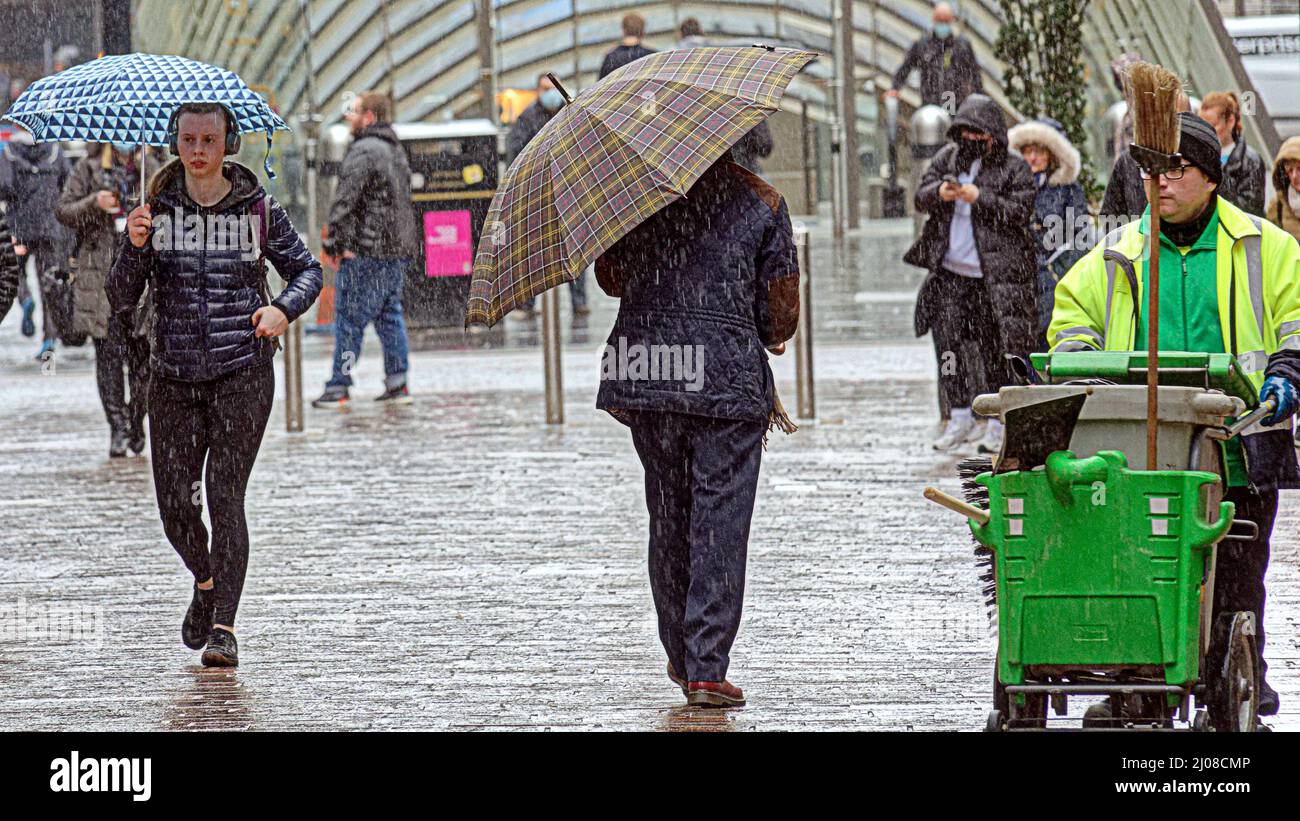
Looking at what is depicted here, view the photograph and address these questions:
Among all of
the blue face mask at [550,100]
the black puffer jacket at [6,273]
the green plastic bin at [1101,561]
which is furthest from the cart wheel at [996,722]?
the blue face mask at [550,100]

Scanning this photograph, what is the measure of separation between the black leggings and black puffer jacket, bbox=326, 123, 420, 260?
26.1 ft

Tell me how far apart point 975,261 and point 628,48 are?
6.73 m

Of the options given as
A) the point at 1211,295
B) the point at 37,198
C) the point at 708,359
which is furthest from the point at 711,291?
the point at 37,198

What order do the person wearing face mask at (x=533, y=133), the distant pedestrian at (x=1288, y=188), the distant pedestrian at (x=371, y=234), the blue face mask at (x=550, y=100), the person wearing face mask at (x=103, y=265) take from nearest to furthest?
1. the distant pedestrian at (x=1288, y=188)
2. the person wearing face mask at (x=103, y=265)
3. the distant pedestrian at (x=371, y=234)
4. the person wearing face mask at (x=533, y=133)
5. the blue face mask at (x=550, y=100)

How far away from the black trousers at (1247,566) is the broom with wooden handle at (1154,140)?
0.55 m

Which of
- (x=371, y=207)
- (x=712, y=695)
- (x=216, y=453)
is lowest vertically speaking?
(x=712, y=695)

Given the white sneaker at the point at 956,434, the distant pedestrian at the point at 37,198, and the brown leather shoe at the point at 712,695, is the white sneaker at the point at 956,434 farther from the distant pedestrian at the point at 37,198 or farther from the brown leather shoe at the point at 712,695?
the distant pedestrian at the point at 37,198

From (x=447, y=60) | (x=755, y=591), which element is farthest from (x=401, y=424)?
(x=447, y=60)

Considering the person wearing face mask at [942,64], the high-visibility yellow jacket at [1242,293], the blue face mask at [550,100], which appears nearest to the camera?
the high-visibility yellow jacket at [1242,293]

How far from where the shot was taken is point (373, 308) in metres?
15.4

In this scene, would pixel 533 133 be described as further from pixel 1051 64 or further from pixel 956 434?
pixel 956 434

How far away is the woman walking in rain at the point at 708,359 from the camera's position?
6605 mm

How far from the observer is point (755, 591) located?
8.49 meters
